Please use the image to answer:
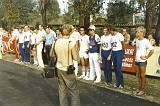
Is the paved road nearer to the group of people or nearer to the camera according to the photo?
the group of people

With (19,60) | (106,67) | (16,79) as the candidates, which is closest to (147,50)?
(106,67)

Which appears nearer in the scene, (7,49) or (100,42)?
(100,42)

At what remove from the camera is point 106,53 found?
12.3m

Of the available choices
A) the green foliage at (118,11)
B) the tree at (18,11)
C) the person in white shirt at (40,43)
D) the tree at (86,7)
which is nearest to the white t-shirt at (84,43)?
the person in white shirt at (40,43)

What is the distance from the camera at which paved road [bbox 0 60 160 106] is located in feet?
32.2

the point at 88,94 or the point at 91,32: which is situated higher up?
the point at 91,32

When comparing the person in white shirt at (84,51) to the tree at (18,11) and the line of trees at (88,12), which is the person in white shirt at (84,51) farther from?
the tree at (18,11)

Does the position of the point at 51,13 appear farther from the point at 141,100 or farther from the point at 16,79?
the point at 141,100

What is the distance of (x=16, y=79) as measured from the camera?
13.7 metres

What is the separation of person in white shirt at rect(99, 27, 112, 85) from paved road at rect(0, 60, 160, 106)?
729mm

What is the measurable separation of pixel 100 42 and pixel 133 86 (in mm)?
1778

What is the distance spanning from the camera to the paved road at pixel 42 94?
9828mm

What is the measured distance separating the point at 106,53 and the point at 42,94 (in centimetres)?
257

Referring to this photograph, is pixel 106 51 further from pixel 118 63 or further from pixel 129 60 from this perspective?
pixel 129 60
